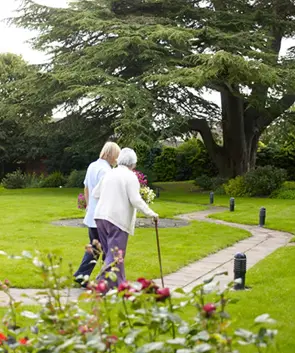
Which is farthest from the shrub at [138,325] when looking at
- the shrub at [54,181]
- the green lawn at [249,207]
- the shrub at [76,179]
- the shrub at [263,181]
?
the shrub at [54,181]

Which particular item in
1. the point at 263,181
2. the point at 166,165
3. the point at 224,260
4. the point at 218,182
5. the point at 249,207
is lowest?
the point at 224,260

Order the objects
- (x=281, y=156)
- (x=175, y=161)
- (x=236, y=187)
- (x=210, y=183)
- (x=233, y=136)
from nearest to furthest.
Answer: (x=236, y=187), (x=233, y=136), (x=210, y=183), (x=281, y=156), (x=175, y=161)

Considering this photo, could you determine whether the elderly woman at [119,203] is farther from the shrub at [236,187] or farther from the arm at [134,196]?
the shrub at [236,187]

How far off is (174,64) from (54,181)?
11.1 m

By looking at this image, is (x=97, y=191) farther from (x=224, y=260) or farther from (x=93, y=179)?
(x=224, y=260)

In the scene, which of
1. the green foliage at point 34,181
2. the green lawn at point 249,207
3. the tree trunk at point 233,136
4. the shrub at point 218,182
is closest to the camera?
the green lawn at point 249,207

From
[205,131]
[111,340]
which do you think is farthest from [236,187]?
[111,340]

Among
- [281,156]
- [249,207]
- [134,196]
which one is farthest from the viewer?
[281,156]

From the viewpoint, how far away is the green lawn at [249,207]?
14.3m

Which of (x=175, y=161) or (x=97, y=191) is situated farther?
(x=175, y=161)

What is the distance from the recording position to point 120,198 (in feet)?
20.7

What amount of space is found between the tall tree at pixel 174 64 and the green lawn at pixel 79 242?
5.60 meters

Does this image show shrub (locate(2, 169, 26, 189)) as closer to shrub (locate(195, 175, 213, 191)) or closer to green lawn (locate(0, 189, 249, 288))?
shrub (locate(195, 175, 213, 191))

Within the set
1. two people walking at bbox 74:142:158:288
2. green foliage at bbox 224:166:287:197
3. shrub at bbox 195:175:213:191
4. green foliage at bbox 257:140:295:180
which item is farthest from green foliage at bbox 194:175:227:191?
two people walking at bbox 74:142:158:288
